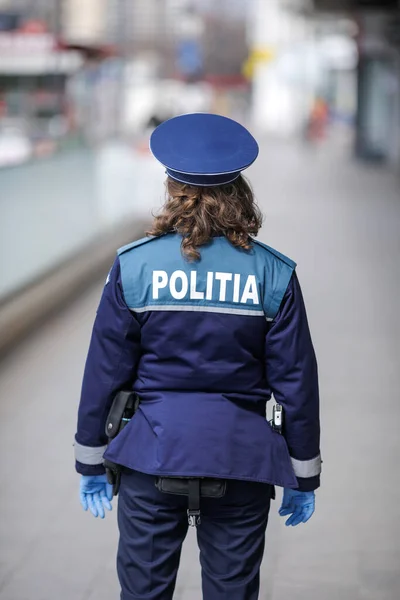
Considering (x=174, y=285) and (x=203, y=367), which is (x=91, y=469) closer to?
(x=203, y=367)

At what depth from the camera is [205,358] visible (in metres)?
2.71

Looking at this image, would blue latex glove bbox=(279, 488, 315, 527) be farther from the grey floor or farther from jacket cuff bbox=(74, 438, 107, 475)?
the grey floor

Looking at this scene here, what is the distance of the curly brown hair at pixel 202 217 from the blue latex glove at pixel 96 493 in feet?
2.26

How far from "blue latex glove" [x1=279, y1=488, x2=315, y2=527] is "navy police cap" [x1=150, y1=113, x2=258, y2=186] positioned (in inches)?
34.0

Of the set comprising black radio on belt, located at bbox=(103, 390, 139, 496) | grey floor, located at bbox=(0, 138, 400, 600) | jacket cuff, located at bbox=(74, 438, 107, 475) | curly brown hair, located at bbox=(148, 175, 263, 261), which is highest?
curly brown hair, located at bbox=(148, 175, 263, 261)

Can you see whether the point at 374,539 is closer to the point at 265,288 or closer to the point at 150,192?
the point at 265,288

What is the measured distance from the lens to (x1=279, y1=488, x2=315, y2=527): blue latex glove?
2934mm

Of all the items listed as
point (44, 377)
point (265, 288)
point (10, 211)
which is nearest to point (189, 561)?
point (265, 288)

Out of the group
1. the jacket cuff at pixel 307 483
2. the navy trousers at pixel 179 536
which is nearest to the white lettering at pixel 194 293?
the navy trousers at pixel 179 536

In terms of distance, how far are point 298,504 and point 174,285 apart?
72 centimetres

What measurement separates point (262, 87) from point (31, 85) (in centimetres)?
7906

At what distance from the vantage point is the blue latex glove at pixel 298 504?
293 centimetres

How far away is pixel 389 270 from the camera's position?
12477mm

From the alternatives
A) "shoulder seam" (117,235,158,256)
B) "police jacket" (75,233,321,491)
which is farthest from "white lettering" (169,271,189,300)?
"shoulder seam" (117,235,158,256)
